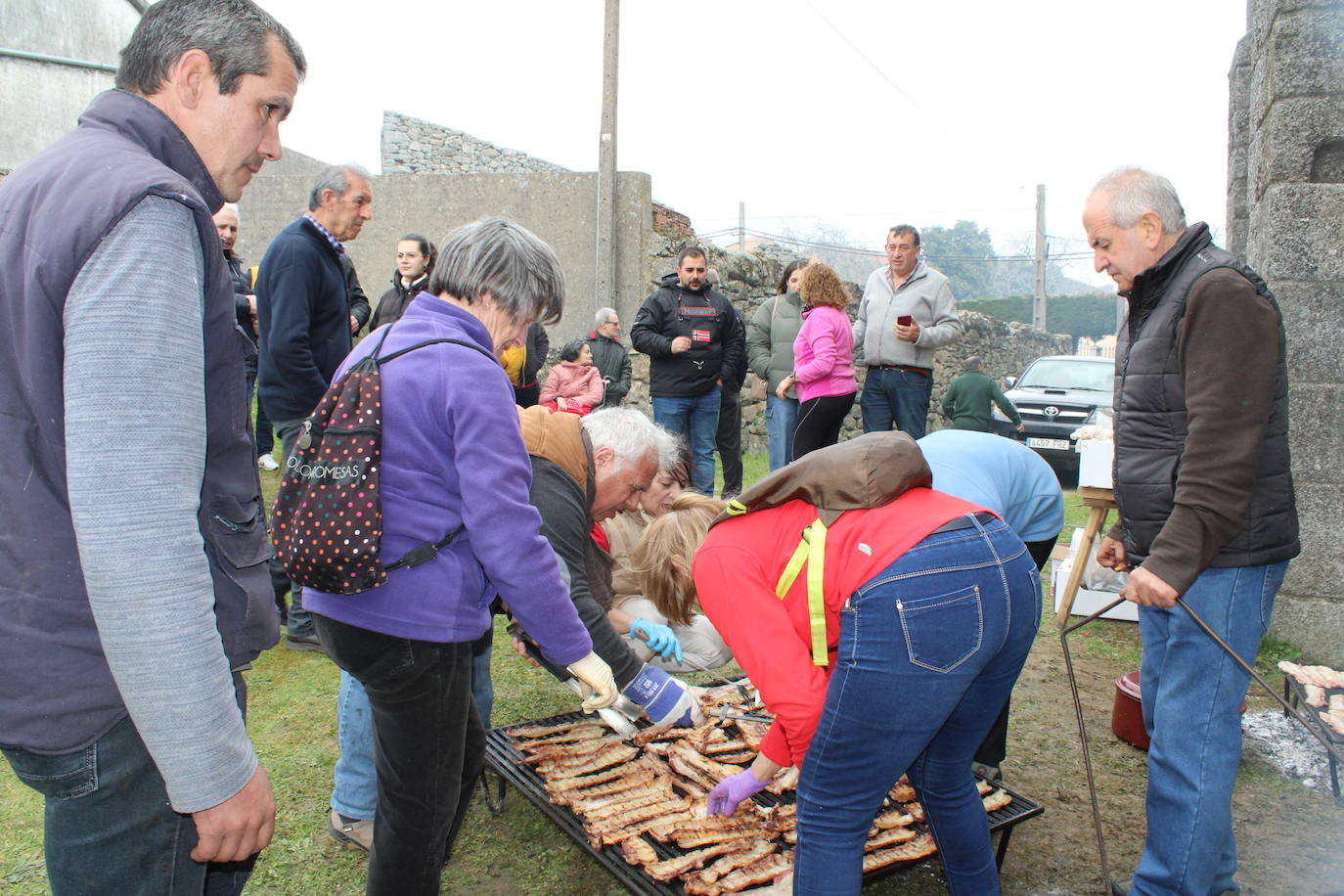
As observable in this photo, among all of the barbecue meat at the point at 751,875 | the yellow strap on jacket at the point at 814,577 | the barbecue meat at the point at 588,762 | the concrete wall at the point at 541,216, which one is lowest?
the barbecue meat at the point at 751,875

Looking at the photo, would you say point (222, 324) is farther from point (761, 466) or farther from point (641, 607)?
point (761, 466)

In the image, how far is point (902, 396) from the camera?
624cm

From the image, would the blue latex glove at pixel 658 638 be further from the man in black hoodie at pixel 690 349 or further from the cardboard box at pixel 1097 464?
the man in black hoodie at pixel 690 349

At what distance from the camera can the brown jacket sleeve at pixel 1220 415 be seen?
221cm

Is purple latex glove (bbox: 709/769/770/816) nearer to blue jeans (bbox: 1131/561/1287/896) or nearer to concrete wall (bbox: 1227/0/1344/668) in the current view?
blue jeans (bbox: 1131/561/1287/896)

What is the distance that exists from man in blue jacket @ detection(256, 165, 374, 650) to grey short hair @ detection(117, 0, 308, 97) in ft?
8.41

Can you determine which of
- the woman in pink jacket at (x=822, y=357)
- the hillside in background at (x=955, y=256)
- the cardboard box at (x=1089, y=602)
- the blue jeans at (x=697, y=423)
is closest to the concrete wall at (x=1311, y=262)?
the cardboard box at (x=1089, y=602)

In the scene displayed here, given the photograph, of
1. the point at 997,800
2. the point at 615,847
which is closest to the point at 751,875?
the point at 615,847

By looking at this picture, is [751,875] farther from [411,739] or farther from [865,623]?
[411,739]

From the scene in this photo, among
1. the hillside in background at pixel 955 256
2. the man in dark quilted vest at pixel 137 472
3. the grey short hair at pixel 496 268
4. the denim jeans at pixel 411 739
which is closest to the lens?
the man in dark quilted vest at pixel 137 472

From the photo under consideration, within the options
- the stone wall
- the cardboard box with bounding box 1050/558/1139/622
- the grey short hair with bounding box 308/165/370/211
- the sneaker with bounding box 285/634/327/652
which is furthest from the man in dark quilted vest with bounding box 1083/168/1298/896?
the stone wall

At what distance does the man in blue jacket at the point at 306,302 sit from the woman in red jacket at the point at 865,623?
7.64ft

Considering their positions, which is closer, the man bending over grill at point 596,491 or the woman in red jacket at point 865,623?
the woman in red jacket at point 865,623

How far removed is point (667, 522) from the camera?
10.2 ft
